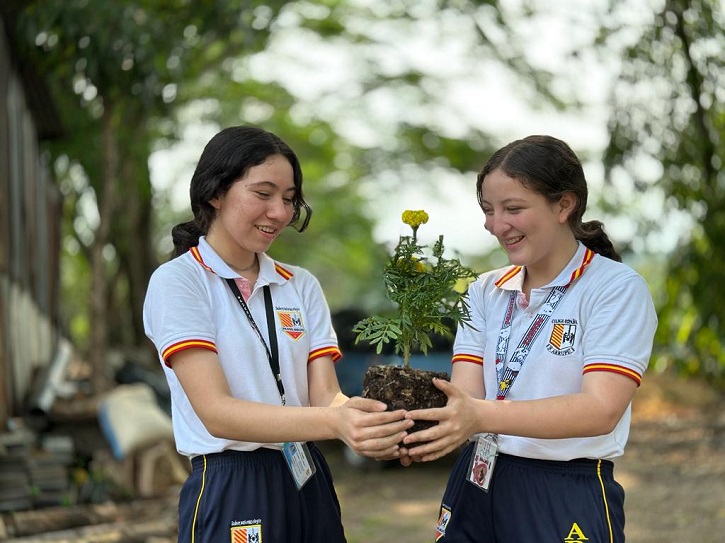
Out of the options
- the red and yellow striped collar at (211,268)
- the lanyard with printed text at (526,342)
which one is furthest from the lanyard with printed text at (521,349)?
the red and yellow striped collar at (211,268)

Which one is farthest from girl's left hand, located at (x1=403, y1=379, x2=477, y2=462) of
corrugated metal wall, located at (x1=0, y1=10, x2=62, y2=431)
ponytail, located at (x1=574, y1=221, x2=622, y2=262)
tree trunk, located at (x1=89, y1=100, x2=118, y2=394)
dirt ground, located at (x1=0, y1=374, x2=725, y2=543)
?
tree trunk, located at (x1=89, y1=100, x2=118, y2=394)

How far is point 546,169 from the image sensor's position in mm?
2600

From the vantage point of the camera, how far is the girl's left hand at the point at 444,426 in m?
2.38

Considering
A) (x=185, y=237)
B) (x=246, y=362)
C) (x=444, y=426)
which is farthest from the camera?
(x=185, y=237)

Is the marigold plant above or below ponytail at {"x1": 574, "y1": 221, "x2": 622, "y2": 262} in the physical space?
below

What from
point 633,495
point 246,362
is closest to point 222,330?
point 246,362

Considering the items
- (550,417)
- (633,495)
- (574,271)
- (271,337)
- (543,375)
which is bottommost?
(633,495)

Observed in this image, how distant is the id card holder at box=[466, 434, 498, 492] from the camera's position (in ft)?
8.75

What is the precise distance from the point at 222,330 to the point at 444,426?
24.4 inches

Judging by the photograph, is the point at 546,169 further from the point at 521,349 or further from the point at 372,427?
the point at 372,427

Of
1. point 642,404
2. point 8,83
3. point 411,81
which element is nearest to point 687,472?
point 642,404

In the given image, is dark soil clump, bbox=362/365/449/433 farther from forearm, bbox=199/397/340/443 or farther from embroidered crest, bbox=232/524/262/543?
embroidered crest, bbox=232/524/262/543

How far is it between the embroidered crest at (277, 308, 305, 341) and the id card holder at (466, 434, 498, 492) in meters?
0.56

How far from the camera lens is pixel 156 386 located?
489 inches
